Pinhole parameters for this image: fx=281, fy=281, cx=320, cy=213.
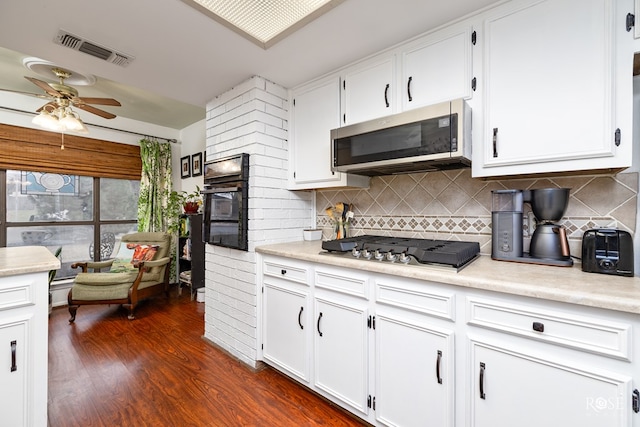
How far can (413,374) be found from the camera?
1356 millimetres

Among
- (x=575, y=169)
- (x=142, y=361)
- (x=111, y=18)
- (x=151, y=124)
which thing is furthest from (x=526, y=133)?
(x=151, y=124)

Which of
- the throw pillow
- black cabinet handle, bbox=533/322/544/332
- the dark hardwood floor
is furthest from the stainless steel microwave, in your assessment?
the throw pillow

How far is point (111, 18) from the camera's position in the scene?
1544mm

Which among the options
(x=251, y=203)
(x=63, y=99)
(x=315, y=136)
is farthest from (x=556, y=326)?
(x=63, y=99)

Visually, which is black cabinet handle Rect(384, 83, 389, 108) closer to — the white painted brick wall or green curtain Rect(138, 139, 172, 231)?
the white painted brick wall

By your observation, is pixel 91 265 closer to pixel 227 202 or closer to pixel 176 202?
pixel 176 202

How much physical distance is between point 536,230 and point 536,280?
0.47 meters

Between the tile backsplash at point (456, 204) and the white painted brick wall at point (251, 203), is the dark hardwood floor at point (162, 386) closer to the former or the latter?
the white painted brick wall at point (251, 203)

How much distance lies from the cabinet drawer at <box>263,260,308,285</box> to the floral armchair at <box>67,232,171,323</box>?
206 cm

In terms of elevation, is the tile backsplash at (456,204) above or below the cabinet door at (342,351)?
above

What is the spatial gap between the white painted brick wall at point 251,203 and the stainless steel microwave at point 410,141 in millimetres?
658

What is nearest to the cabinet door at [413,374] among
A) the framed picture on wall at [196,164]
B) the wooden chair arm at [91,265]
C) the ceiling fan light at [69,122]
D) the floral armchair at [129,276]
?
the floral armchair at [129,276]

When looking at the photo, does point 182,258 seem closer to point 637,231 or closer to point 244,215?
point 244,215

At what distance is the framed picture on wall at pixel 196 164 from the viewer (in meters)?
4.30
